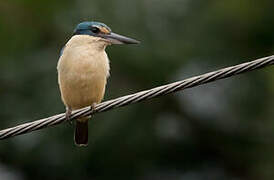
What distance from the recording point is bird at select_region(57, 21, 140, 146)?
23.2 feet

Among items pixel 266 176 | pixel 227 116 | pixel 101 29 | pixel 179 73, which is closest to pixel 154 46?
pixel 179 73

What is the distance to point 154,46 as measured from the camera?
1138cm

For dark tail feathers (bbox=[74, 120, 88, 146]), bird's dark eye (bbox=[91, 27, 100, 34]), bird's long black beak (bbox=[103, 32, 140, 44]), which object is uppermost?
bird's dark eye (bbox=[91, 27, 100, 34])

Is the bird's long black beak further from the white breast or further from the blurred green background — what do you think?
the blurred green background

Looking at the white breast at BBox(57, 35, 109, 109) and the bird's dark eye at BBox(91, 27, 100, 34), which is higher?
the bird's dark eye at BBox(91, 27, 100, 34)

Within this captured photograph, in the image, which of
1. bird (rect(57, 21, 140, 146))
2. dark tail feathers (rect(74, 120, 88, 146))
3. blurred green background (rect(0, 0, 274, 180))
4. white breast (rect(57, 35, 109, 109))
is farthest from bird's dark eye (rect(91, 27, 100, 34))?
blurred green background (rect(0, 0, 274, 180))

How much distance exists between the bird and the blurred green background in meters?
3.22

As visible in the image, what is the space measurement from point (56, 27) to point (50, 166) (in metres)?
1.74

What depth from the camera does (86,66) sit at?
7.07 m

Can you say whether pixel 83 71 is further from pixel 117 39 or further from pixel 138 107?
pixel 138 107

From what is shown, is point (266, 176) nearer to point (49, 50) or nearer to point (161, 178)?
point (161, 178)

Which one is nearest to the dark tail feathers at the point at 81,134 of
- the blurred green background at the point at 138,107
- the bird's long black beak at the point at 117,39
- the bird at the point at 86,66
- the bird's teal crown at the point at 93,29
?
the bird at the point at 86,66

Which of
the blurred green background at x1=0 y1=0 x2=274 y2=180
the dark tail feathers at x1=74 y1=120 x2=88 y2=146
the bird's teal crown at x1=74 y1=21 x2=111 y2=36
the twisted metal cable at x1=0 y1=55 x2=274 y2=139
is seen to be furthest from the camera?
the blurred green background at x1=0 y1=0 x2=274 y2=180

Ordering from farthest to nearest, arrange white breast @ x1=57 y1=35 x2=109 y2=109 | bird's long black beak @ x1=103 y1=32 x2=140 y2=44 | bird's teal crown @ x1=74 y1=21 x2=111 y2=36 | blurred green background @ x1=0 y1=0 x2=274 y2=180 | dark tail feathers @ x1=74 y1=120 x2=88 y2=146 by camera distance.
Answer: blurred green background @ x1=0 y1=0 x2=274 y2=180 < dark tail feathers @ x1=74 y1=120 x2=88 y2=146 < bird's teal crown @ x1=74 y1=21 x2=111 y2=36 < bird's long black beak @ x1=103 y1=32 x2=140 y2=44 < white breast @ x1=57 y1=35 x2=109 y2=109
